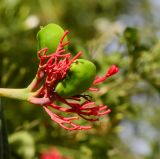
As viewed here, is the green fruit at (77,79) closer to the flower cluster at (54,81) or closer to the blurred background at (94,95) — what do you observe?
the flower cluster at (54,81)

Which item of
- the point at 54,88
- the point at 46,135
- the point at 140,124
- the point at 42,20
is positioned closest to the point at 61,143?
the point at 46,135

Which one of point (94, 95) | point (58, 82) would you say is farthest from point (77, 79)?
point (94, 95)

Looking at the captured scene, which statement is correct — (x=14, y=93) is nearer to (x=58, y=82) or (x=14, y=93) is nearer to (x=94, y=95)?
A: (x=58, y=82)

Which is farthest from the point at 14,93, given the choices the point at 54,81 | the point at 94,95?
the point at 94,95

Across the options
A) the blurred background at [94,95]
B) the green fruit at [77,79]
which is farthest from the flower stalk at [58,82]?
the blurred background at [94,95]

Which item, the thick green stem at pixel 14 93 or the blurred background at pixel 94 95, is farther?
the blurred background at pixel 94 95

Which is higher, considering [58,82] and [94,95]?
[58,82]

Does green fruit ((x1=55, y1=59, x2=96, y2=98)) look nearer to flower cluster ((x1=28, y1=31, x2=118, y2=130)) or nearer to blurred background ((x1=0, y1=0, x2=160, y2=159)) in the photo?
flower cluster ((x1=28, y1=31, x2=118, y2=130))

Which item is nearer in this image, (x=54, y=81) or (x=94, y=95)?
(x=54, y=81)

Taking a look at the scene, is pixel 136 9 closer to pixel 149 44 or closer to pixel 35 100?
pixel 149 44
